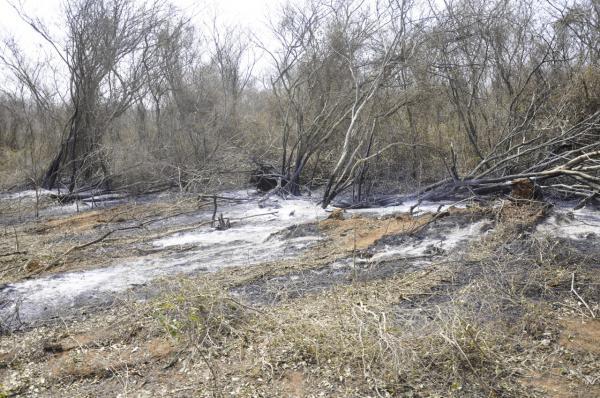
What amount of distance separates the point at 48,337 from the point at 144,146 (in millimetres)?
9373

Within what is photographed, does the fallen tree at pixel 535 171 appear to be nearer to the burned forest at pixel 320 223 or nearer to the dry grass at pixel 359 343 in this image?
the burned forest at pixel 320 223

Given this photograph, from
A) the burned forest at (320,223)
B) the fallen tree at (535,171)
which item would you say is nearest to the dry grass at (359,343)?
the burned forest at (320,223)

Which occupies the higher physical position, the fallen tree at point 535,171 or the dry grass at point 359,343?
the fallen tree at point 535,171

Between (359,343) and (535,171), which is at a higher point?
(535,171)

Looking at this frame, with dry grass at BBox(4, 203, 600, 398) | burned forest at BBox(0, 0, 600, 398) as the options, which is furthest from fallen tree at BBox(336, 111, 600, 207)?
dry grass at BBox(4, 203, 600, 398)

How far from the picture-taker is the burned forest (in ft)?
11.0

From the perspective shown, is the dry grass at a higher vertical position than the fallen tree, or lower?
lower

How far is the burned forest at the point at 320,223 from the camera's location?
334 cm

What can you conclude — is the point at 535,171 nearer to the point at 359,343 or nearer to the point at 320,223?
the point at 320,223

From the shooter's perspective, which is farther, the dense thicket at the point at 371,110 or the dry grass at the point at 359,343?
the dense thicket at the point at 371,110

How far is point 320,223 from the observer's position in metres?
7.40

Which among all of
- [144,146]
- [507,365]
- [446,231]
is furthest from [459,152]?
[507,365]

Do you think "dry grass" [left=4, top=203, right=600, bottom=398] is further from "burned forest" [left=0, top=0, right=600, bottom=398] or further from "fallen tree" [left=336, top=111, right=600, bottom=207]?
"fallen tree" [left=336, top=111, right=600, bottom=207]

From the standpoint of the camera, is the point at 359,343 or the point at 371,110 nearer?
the point at 359,343
